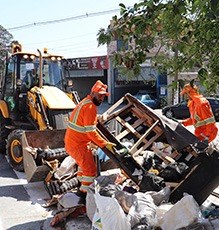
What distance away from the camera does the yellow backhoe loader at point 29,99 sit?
7.87 meters

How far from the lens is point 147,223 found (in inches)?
152

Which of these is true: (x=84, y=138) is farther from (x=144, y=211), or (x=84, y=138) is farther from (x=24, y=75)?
(x=24, y=75)

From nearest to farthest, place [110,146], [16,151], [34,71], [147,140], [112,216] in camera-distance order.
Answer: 1. [112,216]
2. [110,146]
3. [147,140]
4. [16,151]
5. [34,71]

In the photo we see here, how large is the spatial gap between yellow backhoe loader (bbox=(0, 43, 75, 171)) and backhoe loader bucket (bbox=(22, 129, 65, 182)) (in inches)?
21.0

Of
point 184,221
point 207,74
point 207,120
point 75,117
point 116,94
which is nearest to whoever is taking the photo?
point 207,74

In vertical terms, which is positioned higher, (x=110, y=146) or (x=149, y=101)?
(x=110, y=146)

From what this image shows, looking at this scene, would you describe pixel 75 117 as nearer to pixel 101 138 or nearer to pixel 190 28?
pixel 101 138

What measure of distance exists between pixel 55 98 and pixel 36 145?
147 cm

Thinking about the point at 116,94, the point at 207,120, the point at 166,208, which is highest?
the point at 207,120

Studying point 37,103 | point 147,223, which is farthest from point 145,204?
point 37,103

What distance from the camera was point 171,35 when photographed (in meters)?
2.54

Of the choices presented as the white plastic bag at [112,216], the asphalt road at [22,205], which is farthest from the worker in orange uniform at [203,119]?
the white plastic bag at [112,216]

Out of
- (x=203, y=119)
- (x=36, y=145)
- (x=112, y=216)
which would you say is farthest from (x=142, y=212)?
(x=36, y=145)

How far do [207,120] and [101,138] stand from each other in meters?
2.34
